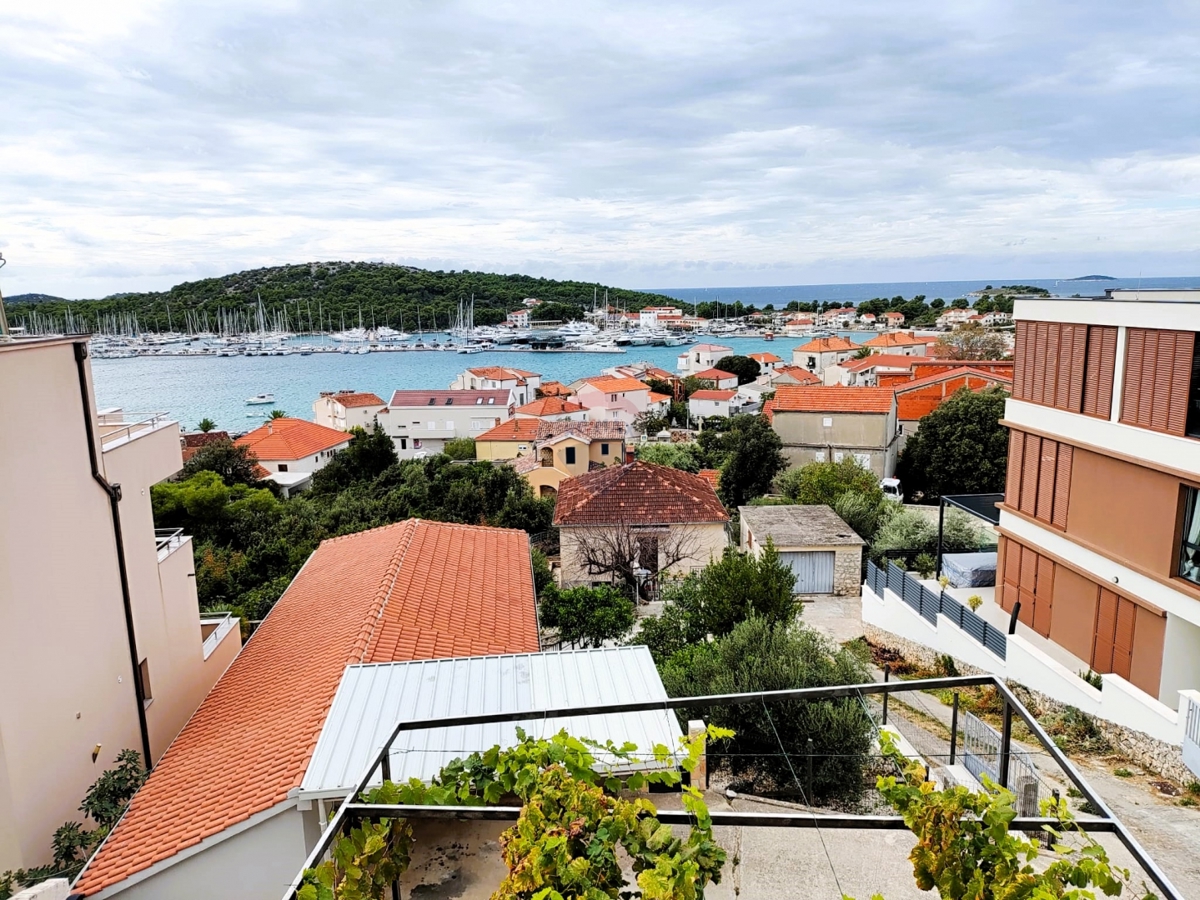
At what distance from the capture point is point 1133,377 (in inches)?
496

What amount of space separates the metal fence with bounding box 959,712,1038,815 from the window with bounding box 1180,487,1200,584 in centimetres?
432

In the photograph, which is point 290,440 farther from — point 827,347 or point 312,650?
point 827,347

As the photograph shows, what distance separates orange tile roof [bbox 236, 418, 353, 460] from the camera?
5175 centimetres

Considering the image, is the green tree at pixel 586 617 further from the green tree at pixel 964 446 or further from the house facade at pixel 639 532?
the green tree at pixel 964 446

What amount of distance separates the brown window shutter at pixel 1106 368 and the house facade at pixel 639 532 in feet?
41.6

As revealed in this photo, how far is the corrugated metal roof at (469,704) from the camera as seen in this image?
6840 millimetres

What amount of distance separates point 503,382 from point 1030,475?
69.4 metres

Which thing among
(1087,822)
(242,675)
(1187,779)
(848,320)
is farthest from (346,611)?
(848,320)

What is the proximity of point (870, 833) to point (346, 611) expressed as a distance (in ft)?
27.6

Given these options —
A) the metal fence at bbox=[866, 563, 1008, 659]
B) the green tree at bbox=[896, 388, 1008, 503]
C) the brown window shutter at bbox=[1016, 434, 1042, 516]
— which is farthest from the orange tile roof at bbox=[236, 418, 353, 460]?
the brown window shutter at bbox=[1016, 434, 1042, 516]

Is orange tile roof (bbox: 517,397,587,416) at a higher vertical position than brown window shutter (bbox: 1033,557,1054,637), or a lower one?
lower

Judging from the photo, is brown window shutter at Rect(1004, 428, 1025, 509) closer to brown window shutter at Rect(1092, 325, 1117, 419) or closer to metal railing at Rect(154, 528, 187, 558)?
brown window shutter at Rect(1092, 325, 1117, 419)

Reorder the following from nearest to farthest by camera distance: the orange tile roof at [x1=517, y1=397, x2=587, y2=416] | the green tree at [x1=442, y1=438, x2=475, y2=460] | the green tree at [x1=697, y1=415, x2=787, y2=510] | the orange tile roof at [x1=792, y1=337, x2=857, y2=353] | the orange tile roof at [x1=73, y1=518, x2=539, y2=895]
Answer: the orange tile roof at [x1=73, y1=518, x2=539, y2=895] < the green tree at [x1=697, y1=415, x2=787, y2=510] < the green tree at [x1=442, y1=438, x2=475, y2=460] < the orange tile roof at [x1=517, y1=397, x2=587, y2=416] < the orange tile roof at [x1=792, y1=337, x2=857, y2=353]

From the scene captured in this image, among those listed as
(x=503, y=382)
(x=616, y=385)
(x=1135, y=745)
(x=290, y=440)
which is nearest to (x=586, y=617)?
(x=1135, y=745)
